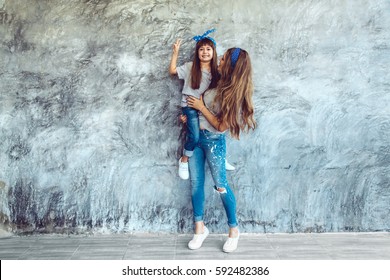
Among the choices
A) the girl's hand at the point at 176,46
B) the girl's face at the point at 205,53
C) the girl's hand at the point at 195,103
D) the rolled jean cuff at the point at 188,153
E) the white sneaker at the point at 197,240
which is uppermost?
the girl's hand at the point at 176,46

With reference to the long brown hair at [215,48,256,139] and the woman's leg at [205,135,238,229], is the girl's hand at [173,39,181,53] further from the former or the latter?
the woman's leg at [205,135,238,229]

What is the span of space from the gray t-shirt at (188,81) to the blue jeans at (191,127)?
0.23 feet

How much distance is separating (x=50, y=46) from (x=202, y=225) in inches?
65.4

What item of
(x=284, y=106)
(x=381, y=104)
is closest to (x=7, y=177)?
(x=284, y=106)

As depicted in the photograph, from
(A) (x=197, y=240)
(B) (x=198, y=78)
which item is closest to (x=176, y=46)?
(B) (x=198, y=78)

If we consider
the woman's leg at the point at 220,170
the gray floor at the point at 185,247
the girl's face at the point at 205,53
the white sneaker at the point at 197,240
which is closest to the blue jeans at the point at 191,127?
the woman's leg at the point at 220,170

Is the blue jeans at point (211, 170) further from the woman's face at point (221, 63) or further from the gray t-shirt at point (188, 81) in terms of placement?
the woman's face at point (221, 63)

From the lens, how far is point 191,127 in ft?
11.2

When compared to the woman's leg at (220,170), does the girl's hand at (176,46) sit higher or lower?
higher

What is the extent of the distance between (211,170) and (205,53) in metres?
0.79

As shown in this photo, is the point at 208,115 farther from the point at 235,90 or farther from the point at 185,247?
the point at 185,247

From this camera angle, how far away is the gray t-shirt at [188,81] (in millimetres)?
3416

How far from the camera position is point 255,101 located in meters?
3.64

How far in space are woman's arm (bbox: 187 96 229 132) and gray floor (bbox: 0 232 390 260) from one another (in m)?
0.86
